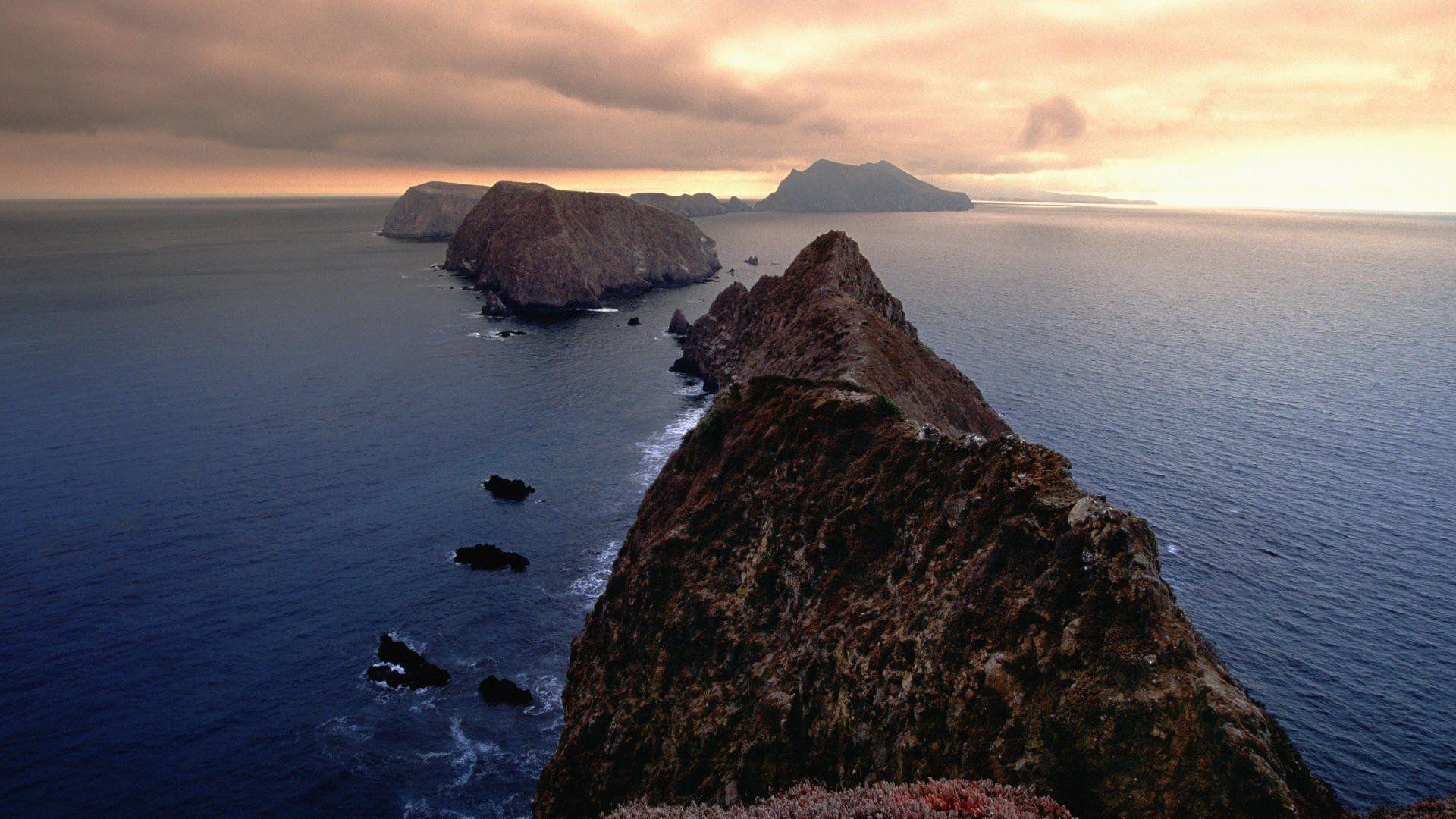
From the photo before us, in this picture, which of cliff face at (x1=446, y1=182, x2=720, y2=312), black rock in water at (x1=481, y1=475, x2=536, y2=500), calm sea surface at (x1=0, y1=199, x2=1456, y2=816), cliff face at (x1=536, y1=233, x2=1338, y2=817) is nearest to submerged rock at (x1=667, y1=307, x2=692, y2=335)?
calm sea surface at (x1=0, y1=199, x2=1456, y2=816)

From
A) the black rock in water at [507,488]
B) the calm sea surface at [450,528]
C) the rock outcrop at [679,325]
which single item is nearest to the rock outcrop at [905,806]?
the calm sea surface at [450,528]

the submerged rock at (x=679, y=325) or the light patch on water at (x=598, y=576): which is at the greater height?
the submerged rock at (x=679, y=325)

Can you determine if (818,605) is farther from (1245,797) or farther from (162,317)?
(162,317)


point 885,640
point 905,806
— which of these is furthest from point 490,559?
point 905,806

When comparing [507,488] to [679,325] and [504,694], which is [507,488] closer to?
[504,694]

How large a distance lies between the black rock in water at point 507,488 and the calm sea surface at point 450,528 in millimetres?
1083

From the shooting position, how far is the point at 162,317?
125 metres

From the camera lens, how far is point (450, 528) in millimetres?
54156

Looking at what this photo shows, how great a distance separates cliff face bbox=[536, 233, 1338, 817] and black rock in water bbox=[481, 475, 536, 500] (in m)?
22.9

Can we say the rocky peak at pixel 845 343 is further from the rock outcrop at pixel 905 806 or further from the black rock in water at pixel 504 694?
the black rock in water at pixel 504 694

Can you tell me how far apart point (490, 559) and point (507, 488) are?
10.7 meters

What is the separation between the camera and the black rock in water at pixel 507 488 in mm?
58844

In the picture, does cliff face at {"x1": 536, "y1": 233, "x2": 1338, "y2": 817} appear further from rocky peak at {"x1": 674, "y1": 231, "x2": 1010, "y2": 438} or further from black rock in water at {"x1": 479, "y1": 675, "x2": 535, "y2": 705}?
black rock in water at {"x1": 479, "y1": 675, "x2": 535, "y2": 705}

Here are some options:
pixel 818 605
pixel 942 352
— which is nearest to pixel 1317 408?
pixel 942 352
